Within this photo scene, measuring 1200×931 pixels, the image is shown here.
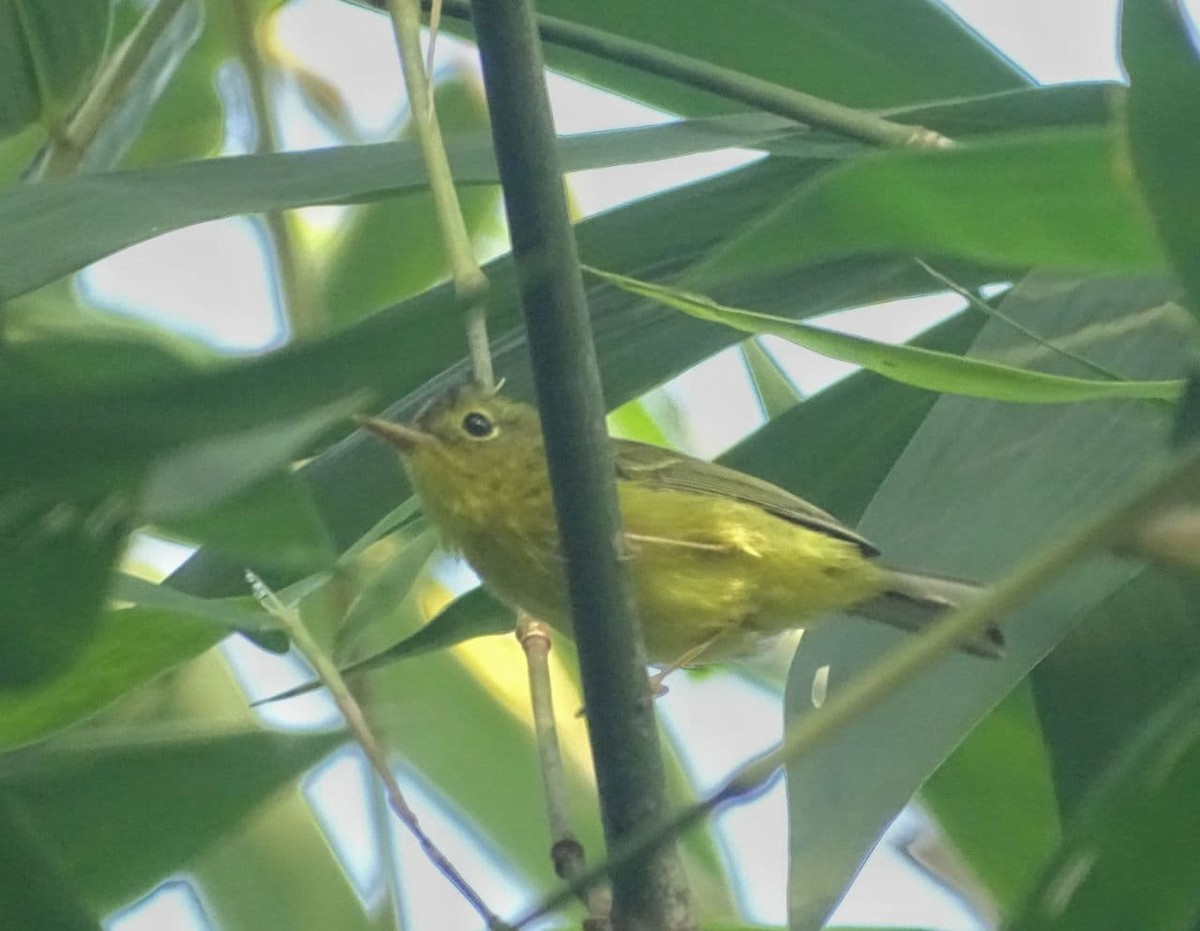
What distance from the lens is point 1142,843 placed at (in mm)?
447

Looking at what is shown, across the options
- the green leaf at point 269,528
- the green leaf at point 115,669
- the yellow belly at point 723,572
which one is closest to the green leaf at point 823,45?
the yellow belly at point 723,572

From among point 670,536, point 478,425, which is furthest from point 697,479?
point 478,425

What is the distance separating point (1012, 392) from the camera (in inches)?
24.9

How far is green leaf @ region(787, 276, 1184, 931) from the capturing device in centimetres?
82

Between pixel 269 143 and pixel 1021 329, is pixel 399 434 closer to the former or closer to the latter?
pixel 269 143

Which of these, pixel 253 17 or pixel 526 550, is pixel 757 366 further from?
pixel 253 17

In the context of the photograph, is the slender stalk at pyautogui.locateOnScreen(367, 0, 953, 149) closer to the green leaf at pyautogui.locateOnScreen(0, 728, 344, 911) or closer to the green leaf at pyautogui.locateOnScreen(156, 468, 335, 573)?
the green leaf at pyautogui.locateOnScreen(0, 728, 344, 911)

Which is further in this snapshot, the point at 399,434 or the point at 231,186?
the point at 399,434

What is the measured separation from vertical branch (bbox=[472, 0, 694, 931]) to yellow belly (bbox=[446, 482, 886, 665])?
90 centimetres

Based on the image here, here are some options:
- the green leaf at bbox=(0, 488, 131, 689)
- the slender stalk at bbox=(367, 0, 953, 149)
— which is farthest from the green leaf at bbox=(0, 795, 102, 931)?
the slender stalk at bbox=(367, 0, 953, 149)

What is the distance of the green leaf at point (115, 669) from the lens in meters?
0.74

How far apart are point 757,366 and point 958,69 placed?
0.35 meters

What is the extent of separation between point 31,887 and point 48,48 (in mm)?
667

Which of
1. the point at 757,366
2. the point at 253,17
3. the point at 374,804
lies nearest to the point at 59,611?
the point at 374,804
